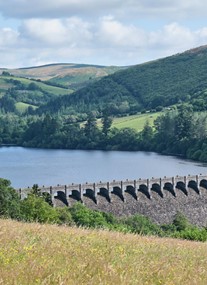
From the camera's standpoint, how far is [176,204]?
87.6m

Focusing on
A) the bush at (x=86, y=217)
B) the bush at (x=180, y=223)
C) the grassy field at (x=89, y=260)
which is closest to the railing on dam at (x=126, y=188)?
the bush at (x=180, y=223)

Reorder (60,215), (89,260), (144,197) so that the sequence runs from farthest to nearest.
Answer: (144,197) → (60,215) → (89,260)

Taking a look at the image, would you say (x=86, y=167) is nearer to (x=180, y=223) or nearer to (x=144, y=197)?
(x=144, y=197)

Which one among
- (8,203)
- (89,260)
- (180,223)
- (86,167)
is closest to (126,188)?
(180,223)

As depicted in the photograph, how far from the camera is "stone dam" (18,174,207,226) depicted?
78.9 m

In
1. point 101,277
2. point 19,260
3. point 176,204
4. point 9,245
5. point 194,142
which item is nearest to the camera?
point 101,277

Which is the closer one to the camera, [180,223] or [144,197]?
[180,223]

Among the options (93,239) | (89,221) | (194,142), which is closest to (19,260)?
(93,239)

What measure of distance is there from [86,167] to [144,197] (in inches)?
2183

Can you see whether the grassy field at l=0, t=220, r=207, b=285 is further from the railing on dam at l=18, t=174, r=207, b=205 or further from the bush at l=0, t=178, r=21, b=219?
the railing on dam at l=18, t=174, r=207, b=205

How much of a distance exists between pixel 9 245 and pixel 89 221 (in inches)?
1847

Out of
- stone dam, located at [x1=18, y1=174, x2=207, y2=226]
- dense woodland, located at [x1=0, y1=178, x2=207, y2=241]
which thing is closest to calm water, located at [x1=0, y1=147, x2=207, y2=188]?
stone dam, located at [x1=18, y1=174, x2=207, y2=226]

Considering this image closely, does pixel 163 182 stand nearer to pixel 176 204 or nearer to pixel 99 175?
pixel 176 204

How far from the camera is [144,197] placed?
8681 centimetres
